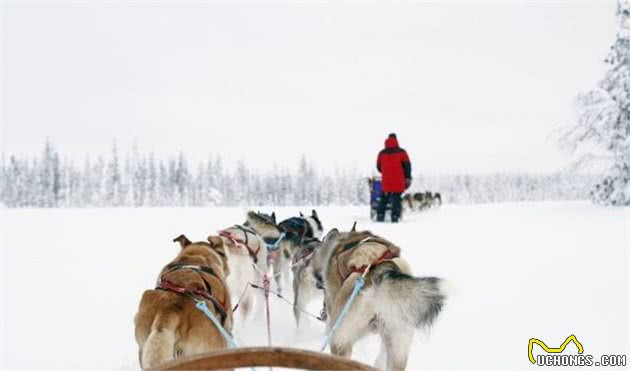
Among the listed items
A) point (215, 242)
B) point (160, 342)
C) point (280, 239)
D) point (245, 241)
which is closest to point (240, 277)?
point (245, 241)

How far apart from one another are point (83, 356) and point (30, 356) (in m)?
0.42

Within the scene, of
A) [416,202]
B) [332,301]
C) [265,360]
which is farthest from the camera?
[416,202]

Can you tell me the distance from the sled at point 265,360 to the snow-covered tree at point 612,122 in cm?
1547

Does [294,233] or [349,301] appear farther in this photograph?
[294,233]

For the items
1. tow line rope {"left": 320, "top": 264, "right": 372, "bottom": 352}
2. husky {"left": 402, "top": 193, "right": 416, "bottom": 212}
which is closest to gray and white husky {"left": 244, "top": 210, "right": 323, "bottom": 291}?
tow line rope {"left": 320, "top": 264, "right": 372, "bottom": 352}

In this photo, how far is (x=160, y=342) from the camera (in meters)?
2.21

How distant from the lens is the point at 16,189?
66.6 meters

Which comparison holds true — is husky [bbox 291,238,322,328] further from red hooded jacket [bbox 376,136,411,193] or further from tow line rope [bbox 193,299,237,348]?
red hooded jacket [bbox 376,136,411,193]

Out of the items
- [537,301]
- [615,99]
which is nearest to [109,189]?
[615,99]

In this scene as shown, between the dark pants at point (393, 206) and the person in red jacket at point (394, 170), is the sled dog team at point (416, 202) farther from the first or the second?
the person in red jacket at point (394, 170)

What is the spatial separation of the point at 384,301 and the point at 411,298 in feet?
0.71

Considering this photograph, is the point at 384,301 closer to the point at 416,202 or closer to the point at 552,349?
the point at 552,349

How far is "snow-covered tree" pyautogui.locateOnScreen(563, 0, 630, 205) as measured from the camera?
14281 mm

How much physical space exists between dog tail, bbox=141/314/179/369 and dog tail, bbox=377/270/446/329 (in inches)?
44.8
